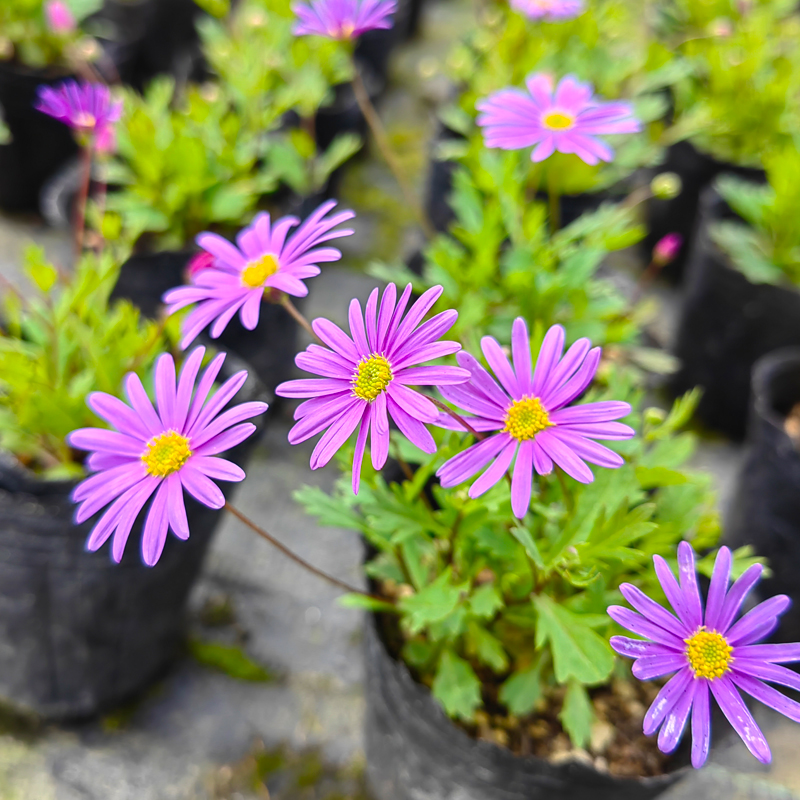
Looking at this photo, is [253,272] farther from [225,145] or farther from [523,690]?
[225,145]

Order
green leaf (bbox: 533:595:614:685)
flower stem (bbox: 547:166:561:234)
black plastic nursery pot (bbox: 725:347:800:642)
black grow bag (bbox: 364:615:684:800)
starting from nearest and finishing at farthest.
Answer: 1. green leaf (bbox: 533:595:614:685)
2. black grow bag (bbox: 364:615:684:800)
3. black plastic nursery pot (bbox: 725:347:800:642)
4. flower stem (bbox: 547:166:561:234)

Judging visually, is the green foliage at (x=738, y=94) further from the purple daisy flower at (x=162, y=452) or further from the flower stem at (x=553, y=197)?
the purple daisy flower at (x=162, y=452)

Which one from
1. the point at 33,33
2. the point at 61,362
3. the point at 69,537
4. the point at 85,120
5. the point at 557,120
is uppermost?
the point at 33,33

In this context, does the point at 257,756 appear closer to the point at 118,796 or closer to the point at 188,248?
the point at 118,796

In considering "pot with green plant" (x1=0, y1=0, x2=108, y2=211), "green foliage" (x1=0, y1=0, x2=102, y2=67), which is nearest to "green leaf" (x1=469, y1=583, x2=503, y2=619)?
"pot with green plant" (x1=0, y1=0, x2=108, y2=211)

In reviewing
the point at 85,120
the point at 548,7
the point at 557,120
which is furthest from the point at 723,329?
the point at 85,120

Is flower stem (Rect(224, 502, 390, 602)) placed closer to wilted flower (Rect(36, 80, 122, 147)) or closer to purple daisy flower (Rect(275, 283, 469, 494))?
purple daisy flower (Rect(275, 283, 469, 494))
